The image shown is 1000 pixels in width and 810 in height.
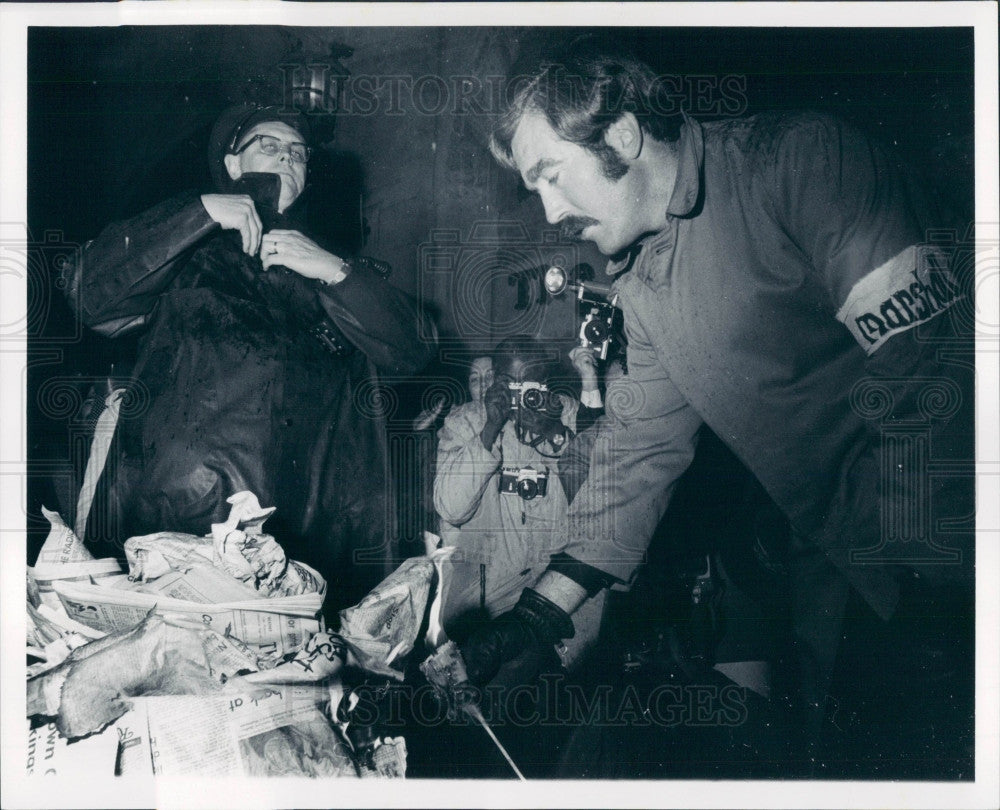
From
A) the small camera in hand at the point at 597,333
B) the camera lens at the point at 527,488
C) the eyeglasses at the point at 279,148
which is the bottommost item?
the camera lens at the point at 527,488

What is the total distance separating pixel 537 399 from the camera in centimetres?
356

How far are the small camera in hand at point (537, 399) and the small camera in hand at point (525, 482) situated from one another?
0.23 meters

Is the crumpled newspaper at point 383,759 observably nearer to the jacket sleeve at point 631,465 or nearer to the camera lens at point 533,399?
the jacket sleeve at point 631,465

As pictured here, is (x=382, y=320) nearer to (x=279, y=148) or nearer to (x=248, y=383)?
(x=248, y=383)

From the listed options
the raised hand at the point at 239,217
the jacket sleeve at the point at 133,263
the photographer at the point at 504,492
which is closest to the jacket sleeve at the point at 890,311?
the photographer at the point at 504,492

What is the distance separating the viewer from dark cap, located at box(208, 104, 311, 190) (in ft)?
11.8

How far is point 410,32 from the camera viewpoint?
362 cm

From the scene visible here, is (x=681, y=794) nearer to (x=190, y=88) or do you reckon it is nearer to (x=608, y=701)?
(x=608, y=701)

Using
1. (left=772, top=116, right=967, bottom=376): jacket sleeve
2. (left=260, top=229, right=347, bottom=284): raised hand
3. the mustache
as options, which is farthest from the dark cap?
(left=772, top=116, right=967, bottom=376): jacket sleeve

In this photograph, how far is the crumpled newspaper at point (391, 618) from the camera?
359 cm

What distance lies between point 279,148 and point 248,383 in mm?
925

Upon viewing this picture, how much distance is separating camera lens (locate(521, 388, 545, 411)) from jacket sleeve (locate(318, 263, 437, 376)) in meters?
0.40

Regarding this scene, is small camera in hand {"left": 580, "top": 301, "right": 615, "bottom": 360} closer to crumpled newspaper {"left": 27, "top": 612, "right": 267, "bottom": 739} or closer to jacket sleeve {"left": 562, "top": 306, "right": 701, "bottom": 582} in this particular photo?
jacket sleeve {"left": 562, "top": 306, "right": 701, "bottom": 582}

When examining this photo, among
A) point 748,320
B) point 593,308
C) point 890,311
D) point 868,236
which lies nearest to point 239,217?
point 593,308
